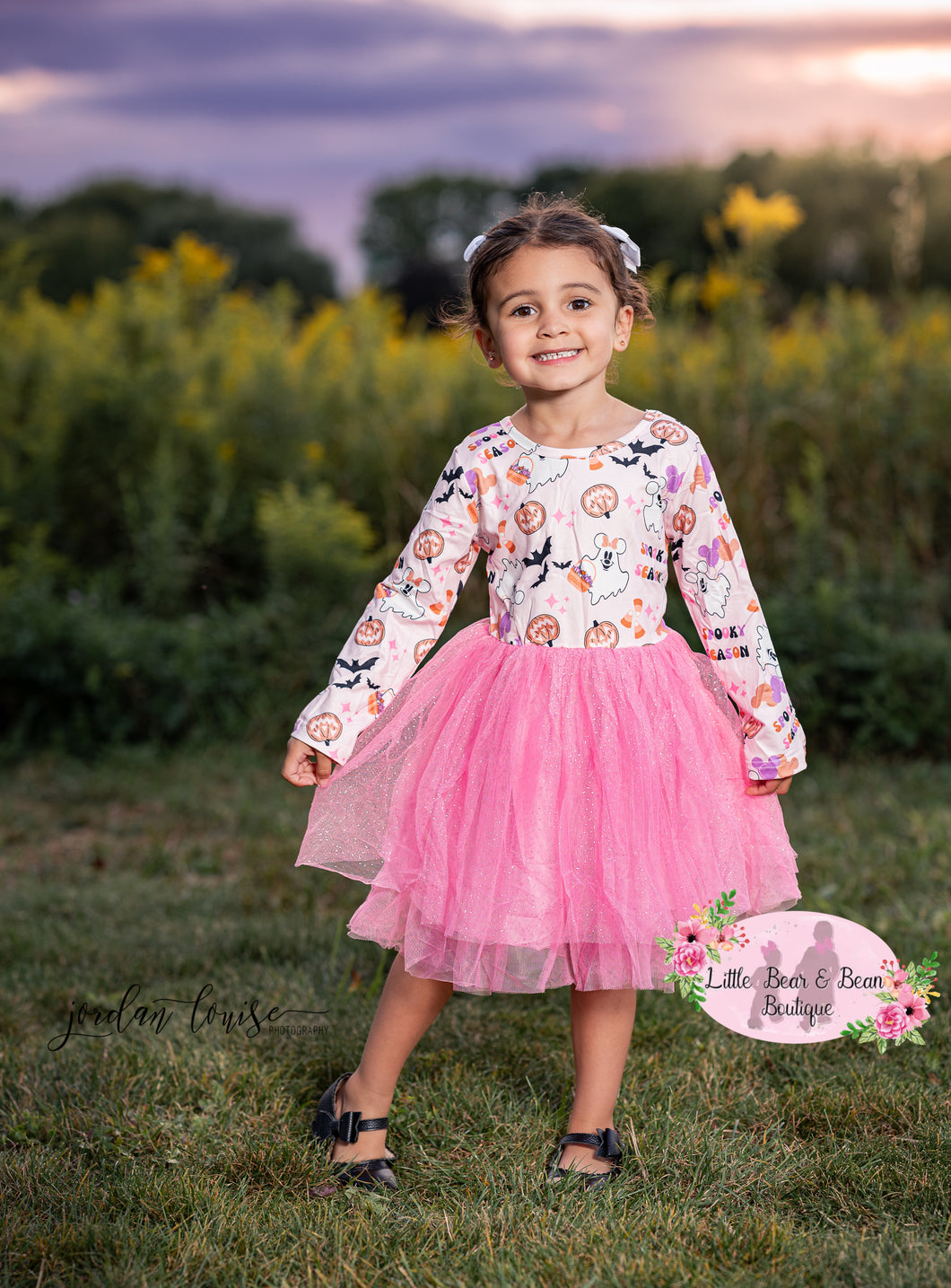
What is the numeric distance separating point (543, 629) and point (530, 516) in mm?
174

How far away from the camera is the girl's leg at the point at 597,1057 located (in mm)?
1829

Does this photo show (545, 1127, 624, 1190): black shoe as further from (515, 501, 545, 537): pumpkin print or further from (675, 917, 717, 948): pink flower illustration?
(515, 501, 545, 537): pumpkin print

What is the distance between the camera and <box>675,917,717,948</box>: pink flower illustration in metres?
1.73

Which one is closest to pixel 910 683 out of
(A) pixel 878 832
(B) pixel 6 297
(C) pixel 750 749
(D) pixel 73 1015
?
(A) pixel 878 832

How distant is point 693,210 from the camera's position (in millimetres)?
12500

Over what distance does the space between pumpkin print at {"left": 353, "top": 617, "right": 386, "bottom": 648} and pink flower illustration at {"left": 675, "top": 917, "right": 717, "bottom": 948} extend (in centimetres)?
62

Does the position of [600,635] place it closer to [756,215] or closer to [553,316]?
[553,316]

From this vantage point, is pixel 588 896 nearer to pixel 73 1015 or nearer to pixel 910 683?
pixel 73 1015

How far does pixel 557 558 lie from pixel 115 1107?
1.16m

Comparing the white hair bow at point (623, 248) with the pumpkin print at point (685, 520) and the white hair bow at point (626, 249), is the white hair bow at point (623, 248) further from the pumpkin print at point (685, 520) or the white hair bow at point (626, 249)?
the pumpkin print at point (685, 520)

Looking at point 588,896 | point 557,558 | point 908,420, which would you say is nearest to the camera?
point 588,896

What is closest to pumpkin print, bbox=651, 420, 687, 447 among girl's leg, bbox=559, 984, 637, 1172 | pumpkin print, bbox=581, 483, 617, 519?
pumpkin print, bbox=581, 483, 617, 519

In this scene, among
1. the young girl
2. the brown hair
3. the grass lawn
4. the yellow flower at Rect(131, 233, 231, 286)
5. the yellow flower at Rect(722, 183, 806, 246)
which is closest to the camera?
the grass lawn

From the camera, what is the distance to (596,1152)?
6.00ft
